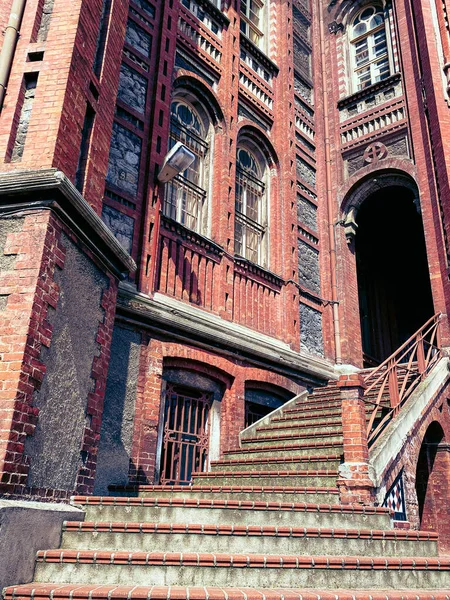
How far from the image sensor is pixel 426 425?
23.7 ft

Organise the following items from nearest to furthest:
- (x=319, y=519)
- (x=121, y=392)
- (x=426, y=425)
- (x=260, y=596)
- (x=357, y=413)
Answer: (x=260, y=596) < (x=319, y=519) < (x=357, y=413) < (x=121, y=392) < (x=426, y=425)

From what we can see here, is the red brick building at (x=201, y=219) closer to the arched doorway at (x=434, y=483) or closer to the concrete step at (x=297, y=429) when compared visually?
the arched doorway at (x=434, y=483)

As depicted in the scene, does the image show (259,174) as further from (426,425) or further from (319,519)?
(319,519)

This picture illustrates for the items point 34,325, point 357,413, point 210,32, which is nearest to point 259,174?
point 210,32

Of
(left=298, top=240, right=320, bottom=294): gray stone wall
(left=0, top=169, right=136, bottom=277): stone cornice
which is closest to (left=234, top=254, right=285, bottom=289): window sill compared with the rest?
(left=298, top=240, right=320, bottom=294): gray stone wall

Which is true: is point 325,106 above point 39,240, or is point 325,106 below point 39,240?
above

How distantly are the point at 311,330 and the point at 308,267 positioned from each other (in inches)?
58.4

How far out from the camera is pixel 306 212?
12.1m

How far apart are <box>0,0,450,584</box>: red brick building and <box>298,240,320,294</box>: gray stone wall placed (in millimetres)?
50

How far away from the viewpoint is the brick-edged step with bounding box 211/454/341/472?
599 centimetres

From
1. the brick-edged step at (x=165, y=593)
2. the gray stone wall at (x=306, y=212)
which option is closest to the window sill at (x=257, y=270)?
the gray stone wall at (x=306, y=212)

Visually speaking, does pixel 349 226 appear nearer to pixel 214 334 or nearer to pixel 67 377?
pixel 214 334

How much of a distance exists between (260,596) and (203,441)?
15.8 feet

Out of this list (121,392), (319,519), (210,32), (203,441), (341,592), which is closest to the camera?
(341,592)
